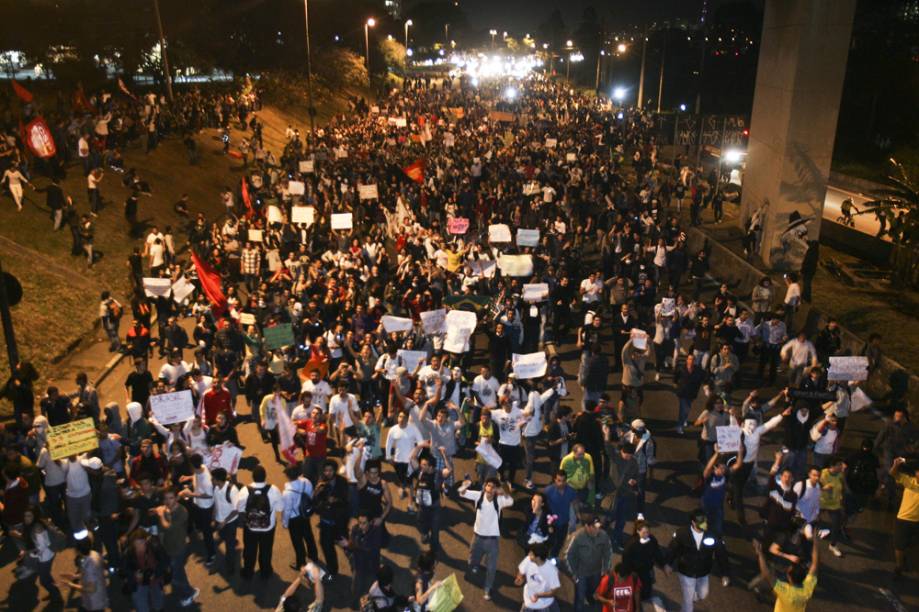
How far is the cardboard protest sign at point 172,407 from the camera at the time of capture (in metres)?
11.1

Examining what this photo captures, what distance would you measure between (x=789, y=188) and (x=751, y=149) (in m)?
3.90

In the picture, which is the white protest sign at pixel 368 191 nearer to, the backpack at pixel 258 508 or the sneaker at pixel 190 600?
the backpack at pixel 258 508

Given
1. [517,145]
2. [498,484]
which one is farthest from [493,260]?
[517,145]

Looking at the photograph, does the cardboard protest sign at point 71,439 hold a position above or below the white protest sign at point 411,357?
above

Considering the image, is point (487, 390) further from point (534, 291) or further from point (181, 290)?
point (181, 290)

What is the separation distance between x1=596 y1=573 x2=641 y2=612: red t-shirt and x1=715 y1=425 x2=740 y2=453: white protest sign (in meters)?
2.96

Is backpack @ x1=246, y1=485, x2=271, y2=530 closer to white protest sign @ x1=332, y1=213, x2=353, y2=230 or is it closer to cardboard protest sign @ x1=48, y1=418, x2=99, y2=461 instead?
cardboard protest sign @ x1=48, y1=418, x2=99, y2=461

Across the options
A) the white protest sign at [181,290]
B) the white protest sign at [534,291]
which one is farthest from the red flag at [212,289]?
Answer: the white protest sign at [534,291]

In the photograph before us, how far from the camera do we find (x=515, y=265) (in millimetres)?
18969

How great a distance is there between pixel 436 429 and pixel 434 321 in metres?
4.13

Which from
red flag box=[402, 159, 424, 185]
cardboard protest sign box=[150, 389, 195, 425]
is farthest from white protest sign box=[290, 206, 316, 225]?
cardboard protest sign box=[150, 389, 195, 425]

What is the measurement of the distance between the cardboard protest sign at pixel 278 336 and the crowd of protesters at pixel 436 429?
1.7 inches

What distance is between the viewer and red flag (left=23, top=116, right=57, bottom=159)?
890 inches

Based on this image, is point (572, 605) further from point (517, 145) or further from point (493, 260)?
point (517, 145)
